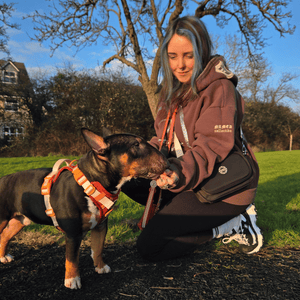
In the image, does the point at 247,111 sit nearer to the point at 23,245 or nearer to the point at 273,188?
the point at 273,188

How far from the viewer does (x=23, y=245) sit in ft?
9.91

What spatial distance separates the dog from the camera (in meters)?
2.14

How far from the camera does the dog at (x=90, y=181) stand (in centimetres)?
214

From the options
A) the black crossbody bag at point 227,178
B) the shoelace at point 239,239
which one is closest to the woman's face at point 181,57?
the black crossbody bag at point 227,178

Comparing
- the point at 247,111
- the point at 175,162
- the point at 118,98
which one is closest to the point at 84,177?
the point at 175,162

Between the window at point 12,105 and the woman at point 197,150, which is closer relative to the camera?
the woman at point 197,150

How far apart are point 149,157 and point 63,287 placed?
140cm

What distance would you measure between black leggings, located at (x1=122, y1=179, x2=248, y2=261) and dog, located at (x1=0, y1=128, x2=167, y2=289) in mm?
500

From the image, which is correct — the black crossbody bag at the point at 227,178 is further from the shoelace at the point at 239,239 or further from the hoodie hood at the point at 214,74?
the hoodie hood at the point at 214,74

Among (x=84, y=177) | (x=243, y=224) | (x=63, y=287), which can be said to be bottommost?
(x=63, y=287)

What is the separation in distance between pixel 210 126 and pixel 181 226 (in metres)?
1.09

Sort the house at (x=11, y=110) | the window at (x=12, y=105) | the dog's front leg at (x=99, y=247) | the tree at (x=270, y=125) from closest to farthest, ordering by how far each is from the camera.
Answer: the dog's front leg at (x=99, y=247), the house at (x=11, y=110), the window at (x=12, y=105), the tree at (x=270, y=125)

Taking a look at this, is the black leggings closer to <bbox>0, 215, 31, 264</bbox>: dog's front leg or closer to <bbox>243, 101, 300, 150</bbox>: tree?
<bbox>0, 215, 31, 264</bbox>: dog's front leg

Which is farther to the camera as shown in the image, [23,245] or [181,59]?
[23,245]
